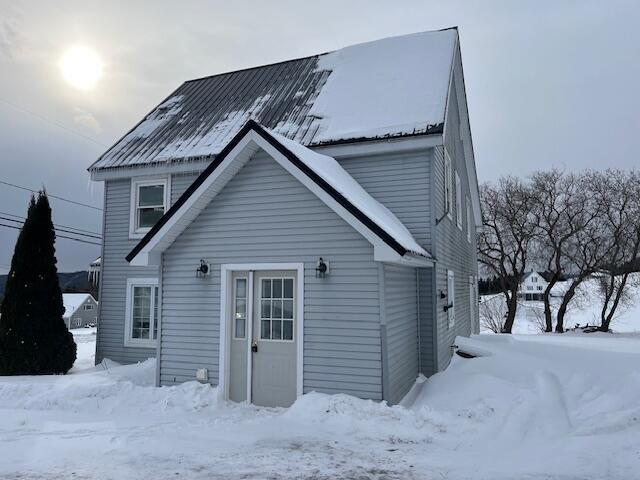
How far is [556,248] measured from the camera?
31.0 m

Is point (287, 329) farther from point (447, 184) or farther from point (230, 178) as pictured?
point (447, 184)

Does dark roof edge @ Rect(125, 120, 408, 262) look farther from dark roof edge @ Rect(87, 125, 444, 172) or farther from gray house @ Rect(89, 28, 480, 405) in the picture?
dark roof edge @ Rect(87, 125, 444, 172)

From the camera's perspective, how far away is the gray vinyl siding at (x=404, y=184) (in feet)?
31.6

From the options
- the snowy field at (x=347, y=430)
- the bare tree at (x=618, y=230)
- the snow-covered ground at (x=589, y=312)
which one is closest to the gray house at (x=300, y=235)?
the snowy field at (x=347, y=430)

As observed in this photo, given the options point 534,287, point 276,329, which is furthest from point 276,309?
point 534,287

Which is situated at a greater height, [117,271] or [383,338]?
[117,271]

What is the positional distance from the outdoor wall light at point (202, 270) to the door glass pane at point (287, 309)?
162 centimetres

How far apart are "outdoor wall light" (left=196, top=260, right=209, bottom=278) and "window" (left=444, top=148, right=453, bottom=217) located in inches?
232

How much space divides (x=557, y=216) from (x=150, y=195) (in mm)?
28479

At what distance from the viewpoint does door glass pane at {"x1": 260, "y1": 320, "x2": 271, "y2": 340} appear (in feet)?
26.7

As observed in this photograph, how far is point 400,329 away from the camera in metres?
8.34

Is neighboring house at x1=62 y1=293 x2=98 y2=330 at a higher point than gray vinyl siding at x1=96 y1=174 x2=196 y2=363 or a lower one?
lower

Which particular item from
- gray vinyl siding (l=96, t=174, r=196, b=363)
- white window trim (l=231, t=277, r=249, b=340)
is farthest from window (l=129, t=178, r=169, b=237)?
white window trim (l=231, t=277, r=249, b=340)

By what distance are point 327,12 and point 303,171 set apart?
9.64 metres
